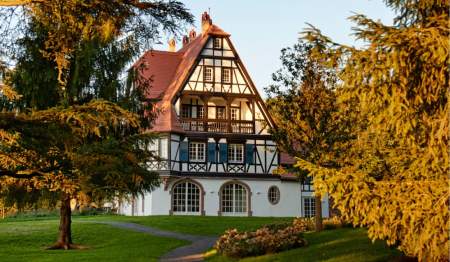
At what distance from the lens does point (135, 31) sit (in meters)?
9.25

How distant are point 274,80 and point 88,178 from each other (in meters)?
16.2

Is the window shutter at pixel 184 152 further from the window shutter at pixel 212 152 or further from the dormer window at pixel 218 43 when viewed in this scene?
the dormer window at pixel 218 43

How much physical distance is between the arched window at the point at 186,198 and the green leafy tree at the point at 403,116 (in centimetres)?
2858

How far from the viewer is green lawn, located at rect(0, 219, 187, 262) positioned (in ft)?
61.2

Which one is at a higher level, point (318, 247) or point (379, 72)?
point (379, 72)

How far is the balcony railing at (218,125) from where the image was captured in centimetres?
3825

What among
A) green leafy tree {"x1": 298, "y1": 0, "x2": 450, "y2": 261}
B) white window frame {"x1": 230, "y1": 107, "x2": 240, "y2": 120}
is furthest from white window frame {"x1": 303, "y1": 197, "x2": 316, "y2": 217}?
green leafy tree {"x1": 298, "y1": 0, "x2": 450, "y2": 261}

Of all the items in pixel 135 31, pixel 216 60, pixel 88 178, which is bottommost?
pixel 88 178

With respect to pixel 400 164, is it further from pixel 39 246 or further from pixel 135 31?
pixel 39 246

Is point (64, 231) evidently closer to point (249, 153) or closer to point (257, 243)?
point (257, 243)

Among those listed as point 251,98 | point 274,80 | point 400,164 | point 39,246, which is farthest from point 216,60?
point 400,164

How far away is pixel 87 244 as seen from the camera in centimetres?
2316

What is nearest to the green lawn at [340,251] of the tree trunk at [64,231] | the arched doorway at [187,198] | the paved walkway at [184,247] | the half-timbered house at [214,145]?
the paved walkway at [184,247]

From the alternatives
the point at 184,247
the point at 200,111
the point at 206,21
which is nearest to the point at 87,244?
the point at 184,247
